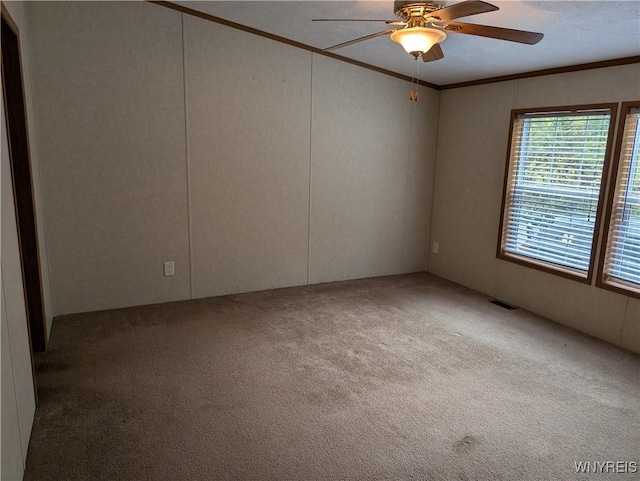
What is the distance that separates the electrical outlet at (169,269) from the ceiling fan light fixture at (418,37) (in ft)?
9.01

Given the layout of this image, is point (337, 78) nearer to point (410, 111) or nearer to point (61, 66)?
point (410, 111)

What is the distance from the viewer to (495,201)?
4527 millimetres

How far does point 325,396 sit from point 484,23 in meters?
2.70

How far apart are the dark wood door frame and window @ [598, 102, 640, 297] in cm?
426

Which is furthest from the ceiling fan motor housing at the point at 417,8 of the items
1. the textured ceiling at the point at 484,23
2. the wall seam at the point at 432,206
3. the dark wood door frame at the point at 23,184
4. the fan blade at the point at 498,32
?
Answer: the wall seam at the point at 432,206

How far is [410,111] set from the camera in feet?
16.5

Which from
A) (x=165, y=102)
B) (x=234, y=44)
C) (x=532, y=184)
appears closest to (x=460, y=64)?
(x=532, y=184)

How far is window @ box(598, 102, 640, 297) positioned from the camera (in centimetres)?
333

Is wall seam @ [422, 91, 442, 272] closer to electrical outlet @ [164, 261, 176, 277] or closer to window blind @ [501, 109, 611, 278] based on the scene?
window blind @ [501, 109, 611, 278]

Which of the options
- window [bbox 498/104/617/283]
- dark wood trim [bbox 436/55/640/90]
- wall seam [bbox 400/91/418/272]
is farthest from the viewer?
wall seam [bbox 400/91/418/272]

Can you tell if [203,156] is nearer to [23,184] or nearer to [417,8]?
[23,184]

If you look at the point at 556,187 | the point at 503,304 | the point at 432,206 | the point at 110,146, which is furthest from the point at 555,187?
the point at 110,146

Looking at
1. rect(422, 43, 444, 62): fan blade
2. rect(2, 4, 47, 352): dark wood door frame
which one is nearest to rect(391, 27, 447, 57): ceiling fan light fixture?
rect(422, 43, 444, 62): fan blade

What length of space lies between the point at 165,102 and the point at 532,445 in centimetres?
365
